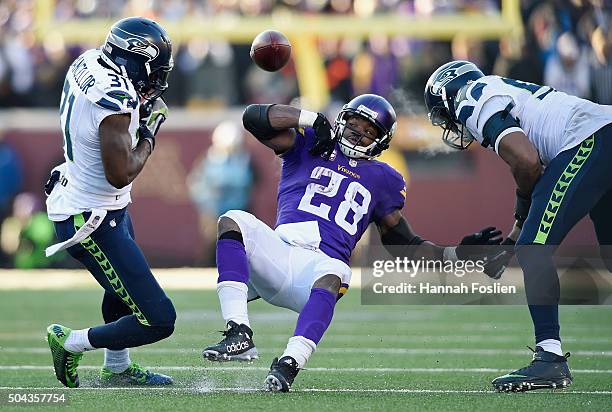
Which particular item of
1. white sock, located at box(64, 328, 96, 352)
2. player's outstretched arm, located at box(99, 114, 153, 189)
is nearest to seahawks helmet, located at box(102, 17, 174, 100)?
player's outstretched arm, located at box(99, 114, 153, 189)

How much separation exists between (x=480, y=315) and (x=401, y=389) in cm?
402

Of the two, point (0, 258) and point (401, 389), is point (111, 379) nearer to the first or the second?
point (401, 389)

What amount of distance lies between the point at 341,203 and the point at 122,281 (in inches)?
47.2

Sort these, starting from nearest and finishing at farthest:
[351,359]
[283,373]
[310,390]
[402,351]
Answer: [283,373] → [310,390] → [351,359] → [402,351]

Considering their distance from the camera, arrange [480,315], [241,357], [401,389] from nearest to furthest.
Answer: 1. [241,357]
2. [401,389]
3. [480,315]

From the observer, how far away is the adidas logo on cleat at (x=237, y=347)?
4.98 m

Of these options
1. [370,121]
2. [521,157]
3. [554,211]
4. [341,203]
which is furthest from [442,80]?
[554,211]

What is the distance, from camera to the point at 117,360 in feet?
19.0

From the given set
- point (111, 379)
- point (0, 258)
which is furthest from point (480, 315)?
point (0, 258)

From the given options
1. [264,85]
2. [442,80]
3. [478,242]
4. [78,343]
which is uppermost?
[264,85]

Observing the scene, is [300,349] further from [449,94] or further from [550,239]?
[449,94]

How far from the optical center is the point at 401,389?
5414 mm

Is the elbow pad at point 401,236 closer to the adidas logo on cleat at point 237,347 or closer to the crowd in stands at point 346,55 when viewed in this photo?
the adidas logo on cleat at point 237,347

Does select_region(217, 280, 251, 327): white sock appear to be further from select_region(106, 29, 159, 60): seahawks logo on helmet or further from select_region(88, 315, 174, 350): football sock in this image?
select_region(106, 29, 159, 60): seahawks logo on helmet
